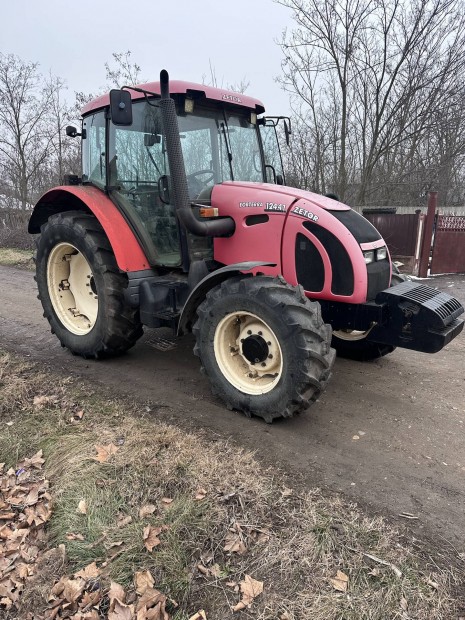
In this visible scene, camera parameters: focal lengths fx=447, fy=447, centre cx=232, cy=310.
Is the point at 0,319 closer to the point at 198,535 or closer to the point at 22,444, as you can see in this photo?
the point at 22,444

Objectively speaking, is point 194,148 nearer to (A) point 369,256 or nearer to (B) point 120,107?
(B) point 120,107

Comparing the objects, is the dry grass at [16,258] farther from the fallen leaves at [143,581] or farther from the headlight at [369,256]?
the fallen leaves at [143,581]

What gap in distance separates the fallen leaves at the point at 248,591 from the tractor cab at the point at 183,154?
260cm

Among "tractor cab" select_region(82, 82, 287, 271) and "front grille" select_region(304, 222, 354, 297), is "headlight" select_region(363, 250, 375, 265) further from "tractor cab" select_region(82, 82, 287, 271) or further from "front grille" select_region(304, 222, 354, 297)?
"tractor cab" select_region(82, 82, 287, 271)

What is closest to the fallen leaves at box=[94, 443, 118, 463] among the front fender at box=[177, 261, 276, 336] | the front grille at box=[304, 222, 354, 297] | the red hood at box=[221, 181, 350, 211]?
the front fender at box=[177, 261, 276, 336]

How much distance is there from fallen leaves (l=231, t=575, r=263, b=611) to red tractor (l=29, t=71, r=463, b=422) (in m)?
1.27

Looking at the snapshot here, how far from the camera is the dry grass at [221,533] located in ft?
6.23

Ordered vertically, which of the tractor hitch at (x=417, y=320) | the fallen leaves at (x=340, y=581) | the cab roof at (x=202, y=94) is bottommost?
the fallen leaves at (x=340, y=581)

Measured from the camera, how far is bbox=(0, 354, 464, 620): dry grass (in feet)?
6.23

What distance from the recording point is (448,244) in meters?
9.79

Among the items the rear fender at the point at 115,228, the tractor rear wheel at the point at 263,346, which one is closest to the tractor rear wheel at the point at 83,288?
the rear fender at the point at 115,228

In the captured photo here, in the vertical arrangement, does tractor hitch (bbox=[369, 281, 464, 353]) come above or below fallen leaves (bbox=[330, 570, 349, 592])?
above

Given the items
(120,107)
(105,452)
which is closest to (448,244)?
(120,107)

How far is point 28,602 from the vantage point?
1.99 meters
